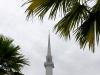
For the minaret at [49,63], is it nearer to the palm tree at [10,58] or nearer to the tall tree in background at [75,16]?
the palm tree at [10,58]

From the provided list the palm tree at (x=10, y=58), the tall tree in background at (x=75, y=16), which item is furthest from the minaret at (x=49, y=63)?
the tall tree in background at (x=75, y=16)

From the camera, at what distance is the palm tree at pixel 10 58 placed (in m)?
16.3

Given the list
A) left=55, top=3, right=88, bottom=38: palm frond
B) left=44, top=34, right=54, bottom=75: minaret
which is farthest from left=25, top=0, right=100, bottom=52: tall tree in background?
left=44, top=34, right=54, bottom=75: minaret

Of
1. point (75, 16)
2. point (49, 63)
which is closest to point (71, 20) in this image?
point (75, 16)

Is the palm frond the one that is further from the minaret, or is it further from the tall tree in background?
the minaret

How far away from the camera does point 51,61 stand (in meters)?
137

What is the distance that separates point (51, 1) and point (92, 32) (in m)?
1.38

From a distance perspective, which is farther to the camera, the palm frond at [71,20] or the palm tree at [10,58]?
the palm tree at [10,58]

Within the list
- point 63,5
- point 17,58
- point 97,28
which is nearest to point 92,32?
point 97,28

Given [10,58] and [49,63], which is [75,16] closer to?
[10,58]

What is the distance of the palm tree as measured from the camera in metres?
16.3

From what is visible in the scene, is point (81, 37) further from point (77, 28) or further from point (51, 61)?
point (51, 61)

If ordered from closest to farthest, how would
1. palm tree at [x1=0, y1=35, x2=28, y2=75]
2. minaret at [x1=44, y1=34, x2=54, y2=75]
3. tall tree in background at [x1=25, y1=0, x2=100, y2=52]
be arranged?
tall tree in background at [x1=25, y1=0, x2=100, y2=52], palm tree at [x1=0, y1=35, x2=28, y2=75], minaret at [x1=44, y1=34, x2=54, y2=75]

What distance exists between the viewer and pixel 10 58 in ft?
54.4
